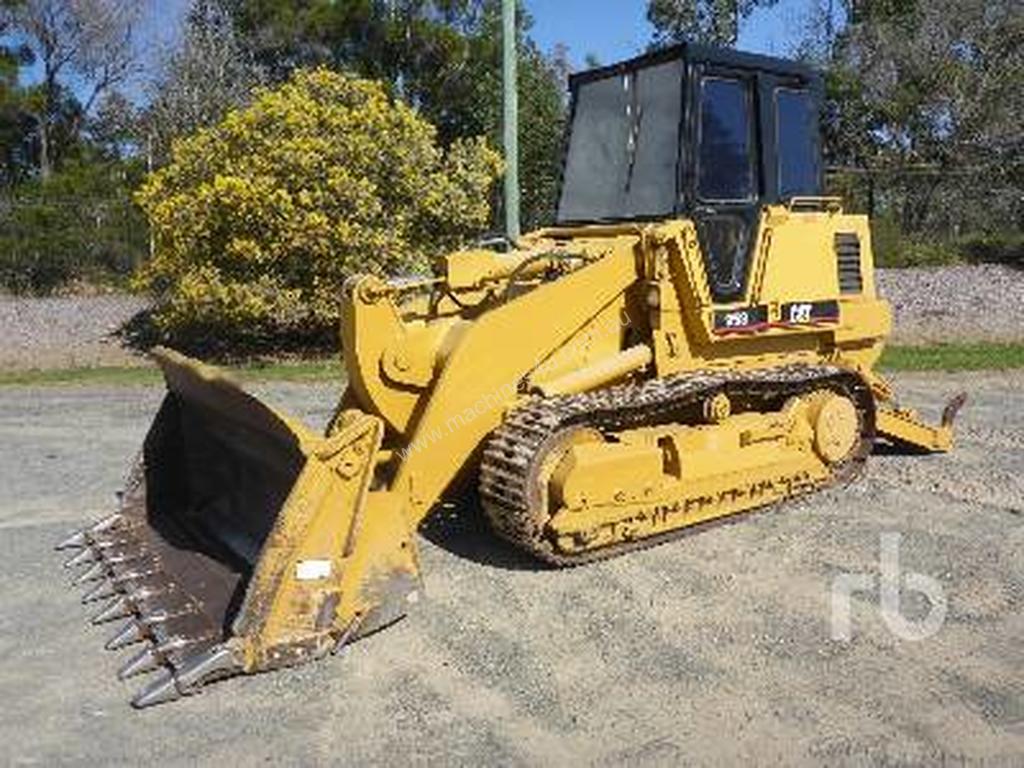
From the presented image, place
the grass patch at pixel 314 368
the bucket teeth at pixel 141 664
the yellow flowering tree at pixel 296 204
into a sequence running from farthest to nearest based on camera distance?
the yellow flowering tree at pixel 296 204, the grass patch at pixel 314 368, the bucket teeth at pixel 141 664

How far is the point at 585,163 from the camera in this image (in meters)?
7.85

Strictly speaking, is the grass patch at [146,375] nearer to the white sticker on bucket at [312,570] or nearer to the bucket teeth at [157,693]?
the white sticker on bucket at [312,570]

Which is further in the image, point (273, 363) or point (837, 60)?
point (837, 60)

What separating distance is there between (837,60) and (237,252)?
58.7ft

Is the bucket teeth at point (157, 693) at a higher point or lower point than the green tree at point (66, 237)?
lower

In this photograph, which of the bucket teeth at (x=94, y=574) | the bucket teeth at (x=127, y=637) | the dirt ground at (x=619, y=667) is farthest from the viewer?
the bucket teeth at (x=94, y=574)

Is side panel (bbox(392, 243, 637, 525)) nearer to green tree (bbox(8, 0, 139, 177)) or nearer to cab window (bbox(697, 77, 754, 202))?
cab window (bbox(697, 77, 754, 202))

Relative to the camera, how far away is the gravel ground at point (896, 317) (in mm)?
16719

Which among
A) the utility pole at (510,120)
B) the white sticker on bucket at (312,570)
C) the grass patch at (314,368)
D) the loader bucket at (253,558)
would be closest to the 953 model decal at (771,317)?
the loader bucket at (253,558)

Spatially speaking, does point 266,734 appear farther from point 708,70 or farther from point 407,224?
point 407,224

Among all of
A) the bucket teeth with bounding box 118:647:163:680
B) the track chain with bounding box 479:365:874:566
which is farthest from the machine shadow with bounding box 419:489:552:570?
the bucket teeth with bounding box 118:647:163:680

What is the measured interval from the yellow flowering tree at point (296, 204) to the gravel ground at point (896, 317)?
1.82m

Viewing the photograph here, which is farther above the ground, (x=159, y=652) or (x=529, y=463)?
(x=529, y=463)

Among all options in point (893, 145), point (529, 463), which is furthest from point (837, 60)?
point (529, 463)
